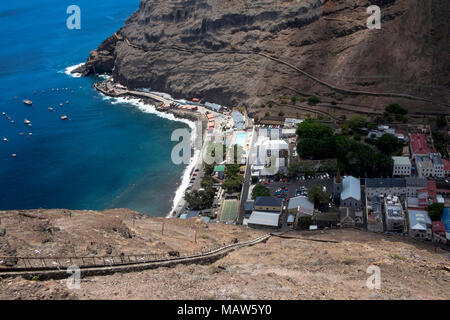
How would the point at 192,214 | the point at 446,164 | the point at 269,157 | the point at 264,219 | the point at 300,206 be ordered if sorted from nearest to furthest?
the point at 264,219 < the point at 300,206 < the point at 192,214 < the point at 446,164 < the point at 269,157

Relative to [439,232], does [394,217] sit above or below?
above

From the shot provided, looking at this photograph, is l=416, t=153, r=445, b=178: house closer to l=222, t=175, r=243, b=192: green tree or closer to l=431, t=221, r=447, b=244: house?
l=431, t=221, r=447, b=244: house

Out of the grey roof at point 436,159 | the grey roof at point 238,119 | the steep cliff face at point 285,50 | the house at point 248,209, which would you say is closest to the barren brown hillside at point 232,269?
the house at point 248,209

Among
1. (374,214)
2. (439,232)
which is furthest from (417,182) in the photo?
(439,232)

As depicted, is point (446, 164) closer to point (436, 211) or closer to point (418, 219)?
point (436, 211)

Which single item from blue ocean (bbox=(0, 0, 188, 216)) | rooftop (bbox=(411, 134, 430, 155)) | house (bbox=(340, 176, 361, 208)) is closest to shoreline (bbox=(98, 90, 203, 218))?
blue ocean (bbox=(0, 0, 188, 216))

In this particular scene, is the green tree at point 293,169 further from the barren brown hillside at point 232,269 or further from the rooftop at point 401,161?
the barren brown hillside at point 232,269
